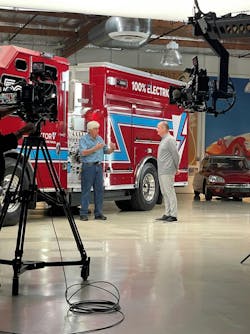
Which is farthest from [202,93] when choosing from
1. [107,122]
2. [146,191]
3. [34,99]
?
[146,191]

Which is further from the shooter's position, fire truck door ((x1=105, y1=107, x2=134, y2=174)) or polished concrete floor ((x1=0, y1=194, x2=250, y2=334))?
fire truck door ((x1=105, y1=107, x2=134, y2=174))

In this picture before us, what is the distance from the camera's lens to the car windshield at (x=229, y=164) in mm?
17250

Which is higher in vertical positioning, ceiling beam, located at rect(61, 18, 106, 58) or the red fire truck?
ceiling beam, located at rect(61, 18, 106, 58)

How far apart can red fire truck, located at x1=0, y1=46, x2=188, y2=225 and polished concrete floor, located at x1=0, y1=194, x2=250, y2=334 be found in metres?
1.20

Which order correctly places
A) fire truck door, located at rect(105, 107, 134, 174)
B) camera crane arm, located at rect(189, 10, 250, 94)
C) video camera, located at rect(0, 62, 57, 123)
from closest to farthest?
1. video camera, located at rect(0, 62, 57, 123)
2. camera crane arm, located at rect(189, 10, 250, 94)
3. fire truck door, located at rect(105, 107, 134, 174)

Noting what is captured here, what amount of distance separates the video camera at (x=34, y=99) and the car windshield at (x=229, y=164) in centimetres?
1230

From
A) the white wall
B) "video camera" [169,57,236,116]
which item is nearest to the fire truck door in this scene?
"video camera" [169,57,236,116]

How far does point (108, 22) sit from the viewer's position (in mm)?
13547

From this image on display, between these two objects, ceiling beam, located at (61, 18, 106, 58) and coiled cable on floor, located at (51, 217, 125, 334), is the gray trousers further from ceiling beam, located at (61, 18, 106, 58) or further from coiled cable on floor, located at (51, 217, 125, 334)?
ceiling beam, located at (61, 18, 106, 58)

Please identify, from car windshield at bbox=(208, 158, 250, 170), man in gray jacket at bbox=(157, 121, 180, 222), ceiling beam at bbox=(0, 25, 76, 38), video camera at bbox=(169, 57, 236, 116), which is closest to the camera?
video camera at bbox=(169, 57, 236, 116)

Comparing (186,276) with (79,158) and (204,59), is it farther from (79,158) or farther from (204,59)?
(204,59)

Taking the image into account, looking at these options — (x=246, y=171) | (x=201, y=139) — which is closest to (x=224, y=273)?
(x=246, y=171)

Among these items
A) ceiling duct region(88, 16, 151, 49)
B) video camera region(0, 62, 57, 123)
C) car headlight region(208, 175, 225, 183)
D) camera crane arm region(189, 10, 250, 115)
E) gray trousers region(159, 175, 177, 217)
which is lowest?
car headlight region(208, 175, 225, 183)

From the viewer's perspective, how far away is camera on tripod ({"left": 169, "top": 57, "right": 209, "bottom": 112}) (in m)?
7.29
